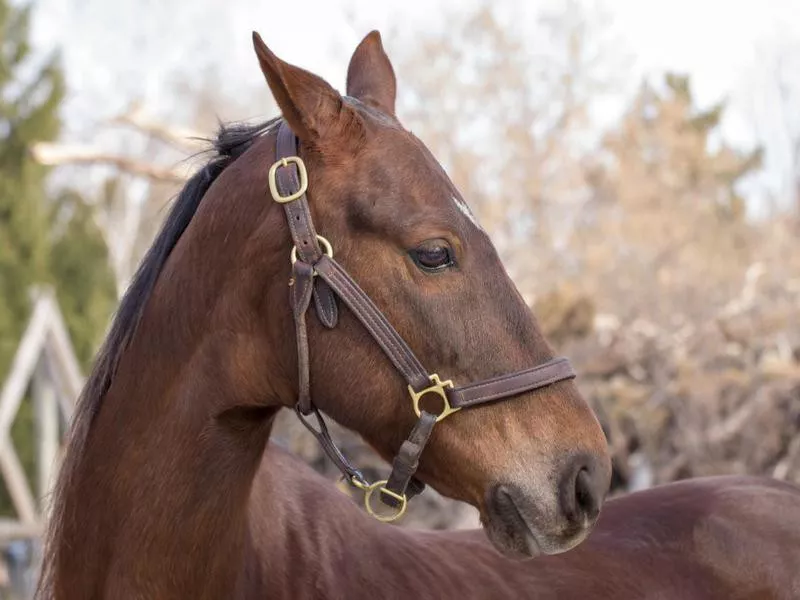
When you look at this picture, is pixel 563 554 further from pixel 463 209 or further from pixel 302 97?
pixel 302 97

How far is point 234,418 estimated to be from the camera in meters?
2.31

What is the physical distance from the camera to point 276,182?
223 centimetres

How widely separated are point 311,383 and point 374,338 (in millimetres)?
197

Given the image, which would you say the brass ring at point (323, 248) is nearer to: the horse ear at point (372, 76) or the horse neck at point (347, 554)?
the horse ear at point (372, 76)

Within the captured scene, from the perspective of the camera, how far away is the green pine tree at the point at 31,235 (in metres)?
11.6

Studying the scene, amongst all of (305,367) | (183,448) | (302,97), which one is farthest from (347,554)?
(302,97)

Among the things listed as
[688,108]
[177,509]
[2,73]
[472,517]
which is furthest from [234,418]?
[688,108]

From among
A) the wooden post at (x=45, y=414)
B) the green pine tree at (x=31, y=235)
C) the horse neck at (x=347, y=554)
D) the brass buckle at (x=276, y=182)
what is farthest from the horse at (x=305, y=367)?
the green pine tree at (x=31, y=235)

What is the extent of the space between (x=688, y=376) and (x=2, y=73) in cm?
1036

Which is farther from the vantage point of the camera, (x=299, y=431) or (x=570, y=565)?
(x=299, y=431)

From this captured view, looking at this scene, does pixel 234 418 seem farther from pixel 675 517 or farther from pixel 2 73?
pixel 2 73

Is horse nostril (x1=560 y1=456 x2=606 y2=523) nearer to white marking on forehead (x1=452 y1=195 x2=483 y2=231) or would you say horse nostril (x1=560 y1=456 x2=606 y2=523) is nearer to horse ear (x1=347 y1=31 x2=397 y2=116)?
white marking on forehead (x1=452 y1=195 x2=483 y2=231)

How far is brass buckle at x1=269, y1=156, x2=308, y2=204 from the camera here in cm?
220

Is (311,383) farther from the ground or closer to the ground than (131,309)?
closer to the ground
